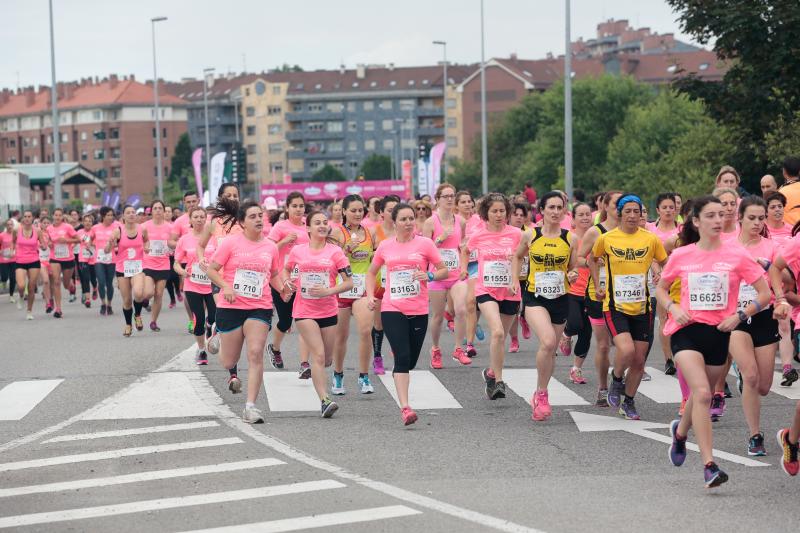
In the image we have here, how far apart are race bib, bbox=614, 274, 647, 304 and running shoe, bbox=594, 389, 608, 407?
4.37ft

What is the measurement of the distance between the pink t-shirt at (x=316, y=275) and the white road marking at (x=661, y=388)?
3.15m

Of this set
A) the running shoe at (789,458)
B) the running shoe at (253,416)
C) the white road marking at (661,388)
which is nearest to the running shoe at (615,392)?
the white road marking at (661,388)

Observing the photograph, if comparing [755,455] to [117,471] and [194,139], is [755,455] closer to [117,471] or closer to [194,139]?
[117,471]

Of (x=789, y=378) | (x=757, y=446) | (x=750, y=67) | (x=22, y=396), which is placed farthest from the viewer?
(x=750, y=67)

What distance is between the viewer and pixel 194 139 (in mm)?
192000

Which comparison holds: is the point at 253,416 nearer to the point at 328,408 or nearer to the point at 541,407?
the point at 328,408

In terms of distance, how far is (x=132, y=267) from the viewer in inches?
850

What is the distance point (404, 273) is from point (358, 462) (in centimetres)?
264

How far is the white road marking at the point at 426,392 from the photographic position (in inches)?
513

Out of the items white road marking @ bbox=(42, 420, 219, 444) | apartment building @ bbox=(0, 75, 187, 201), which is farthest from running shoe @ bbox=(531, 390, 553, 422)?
apartment building @ bbox=(0, 75, 187, 201)

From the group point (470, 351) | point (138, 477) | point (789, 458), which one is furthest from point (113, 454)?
point (470, 351)

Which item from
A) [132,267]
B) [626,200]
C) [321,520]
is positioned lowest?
[321,520]

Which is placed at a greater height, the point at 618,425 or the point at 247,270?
the point at 247,270

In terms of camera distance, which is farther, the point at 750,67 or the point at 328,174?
the point at 328,174
